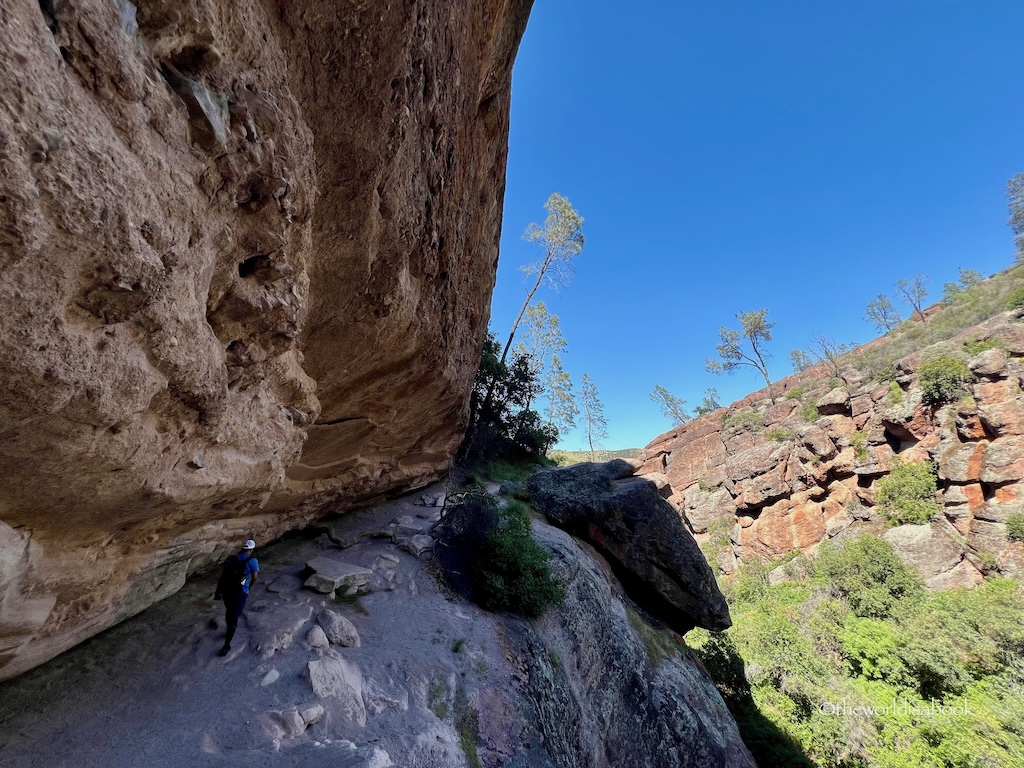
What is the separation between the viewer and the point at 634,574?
1078 centimetres

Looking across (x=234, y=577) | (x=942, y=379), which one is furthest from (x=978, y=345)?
(x=234, y=577)

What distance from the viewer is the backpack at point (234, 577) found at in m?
4.83

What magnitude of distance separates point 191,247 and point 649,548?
1126 cm

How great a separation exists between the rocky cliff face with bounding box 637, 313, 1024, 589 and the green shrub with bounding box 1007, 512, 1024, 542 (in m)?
0.22

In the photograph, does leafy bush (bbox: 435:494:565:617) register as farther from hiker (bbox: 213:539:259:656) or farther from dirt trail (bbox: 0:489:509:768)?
hiker (bbox: 213:539:259:656)

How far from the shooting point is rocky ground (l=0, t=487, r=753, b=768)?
372cm

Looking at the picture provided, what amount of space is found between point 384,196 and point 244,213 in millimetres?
1512

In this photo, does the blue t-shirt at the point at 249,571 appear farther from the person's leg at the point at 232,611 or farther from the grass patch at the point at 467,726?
the grass patch at the point at 467,726

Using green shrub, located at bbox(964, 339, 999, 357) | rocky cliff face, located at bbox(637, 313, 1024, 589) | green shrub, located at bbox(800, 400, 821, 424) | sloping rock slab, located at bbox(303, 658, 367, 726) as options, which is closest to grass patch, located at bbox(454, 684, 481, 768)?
sloping rock slab, located at bbox(303, 658, 367, 726)

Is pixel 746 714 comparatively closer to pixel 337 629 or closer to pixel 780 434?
pixel 337 629

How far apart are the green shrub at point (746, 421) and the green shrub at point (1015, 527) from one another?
1372 centimetres

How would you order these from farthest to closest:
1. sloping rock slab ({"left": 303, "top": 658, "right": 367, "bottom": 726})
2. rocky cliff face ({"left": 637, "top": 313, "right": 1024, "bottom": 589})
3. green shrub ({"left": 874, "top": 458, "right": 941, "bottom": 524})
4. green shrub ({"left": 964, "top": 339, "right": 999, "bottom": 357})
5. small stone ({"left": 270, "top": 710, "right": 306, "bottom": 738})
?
green shrub ({"left": 964, "top": 339, "right": 999, "bottom": 357}) → green shrub ({"left": 874, "top": 458, "right": 941, "bottom": 524}) → rocky cliff face ({"left": 637, "top": 313, "right": 1024, "bottom": 589}) → sloping rock slab ({"left": 303, "top": 658, "right": 367, "bottom": 726}) → small stone ({"left": 270, "top": 710, "right": 306, "bottom": 738})

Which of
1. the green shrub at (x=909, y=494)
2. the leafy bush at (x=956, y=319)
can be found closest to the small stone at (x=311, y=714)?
the green shrub at (x=909, y=494)

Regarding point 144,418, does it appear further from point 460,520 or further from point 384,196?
point 460,520
